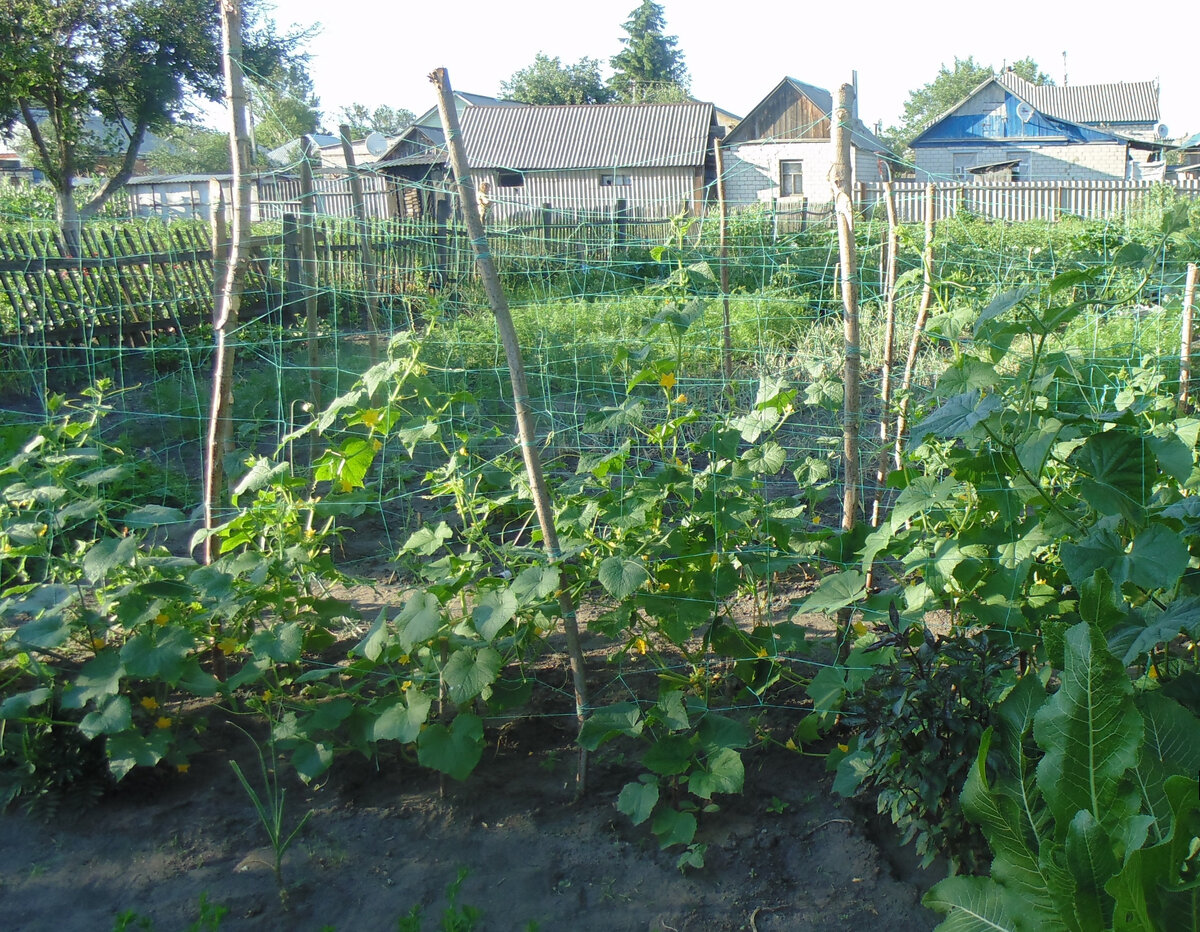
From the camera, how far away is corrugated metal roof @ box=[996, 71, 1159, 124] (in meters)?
43.2

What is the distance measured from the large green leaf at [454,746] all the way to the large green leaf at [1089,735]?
4.43ft

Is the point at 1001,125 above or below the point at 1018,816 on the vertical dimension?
above

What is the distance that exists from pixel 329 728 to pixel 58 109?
1964 cm

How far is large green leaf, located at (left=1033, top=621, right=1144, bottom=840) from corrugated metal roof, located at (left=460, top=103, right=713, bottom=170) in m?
28.8

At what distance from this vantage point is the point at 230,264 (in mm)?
3061

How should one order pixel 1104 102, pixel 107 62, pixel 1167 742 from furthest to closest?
pixel 1104 102, pixel 107 62, pixel 1167 742

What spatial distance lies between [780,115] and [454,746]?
32.2m

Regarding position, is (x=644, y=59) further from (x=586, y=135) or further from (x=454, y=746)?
(x=454, y=746)

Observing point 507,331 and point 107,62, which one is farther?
point 107,62

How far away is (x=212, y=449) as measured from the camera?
3.10 metres

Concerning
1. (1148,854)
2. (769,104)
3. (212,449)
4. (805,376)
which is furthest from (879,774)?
(769,104)

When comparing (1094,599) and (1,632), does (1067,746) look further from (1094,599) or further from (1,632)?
(1,632)

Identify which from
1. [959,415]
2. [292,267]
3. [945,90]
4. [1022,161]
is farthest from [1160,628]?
[945,90]

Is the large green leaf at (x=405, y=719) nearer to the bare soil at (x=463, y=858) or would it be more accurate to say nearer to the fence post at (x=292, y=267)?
the bare soil at (x=463, y=858)
